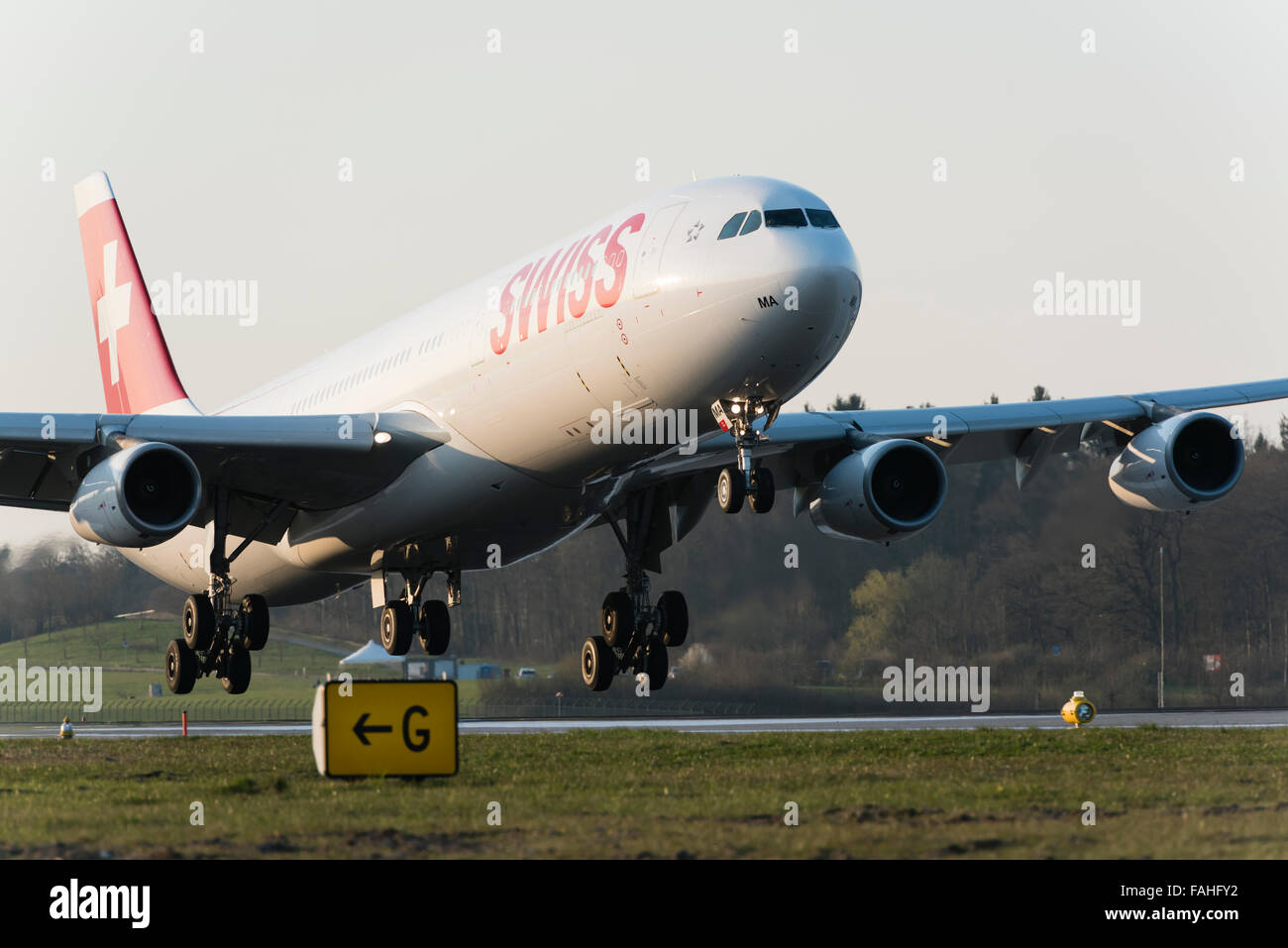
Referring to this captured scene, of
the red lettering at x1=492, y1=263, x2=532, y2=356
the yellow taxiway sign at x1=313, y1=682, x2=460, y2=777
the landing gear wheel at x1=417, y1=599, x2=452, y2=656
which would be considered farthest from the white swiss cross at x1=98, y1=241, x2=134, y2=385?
the yellow taxiway sign at x1=313, y1=682, x2=460, y2=777

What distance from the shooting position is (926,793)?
16.1 m

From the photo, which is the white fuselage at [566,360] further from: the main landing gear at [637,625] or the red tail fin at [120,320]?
the red tail fin at [120,320]

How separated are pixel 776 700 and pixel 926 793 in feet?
95.4

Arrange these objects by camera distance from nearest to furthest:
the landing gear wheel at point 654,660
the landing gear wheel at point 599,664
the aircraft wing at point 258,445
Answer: the aircraft wing at point 258,445 → the landing gear wheel at point 654,660 → the landing gear wheel at point 599,664

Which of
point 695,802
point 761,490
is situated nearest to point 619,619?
point 761,490

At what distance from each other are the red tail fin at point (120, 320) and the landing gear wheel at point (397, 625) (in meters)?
8.23

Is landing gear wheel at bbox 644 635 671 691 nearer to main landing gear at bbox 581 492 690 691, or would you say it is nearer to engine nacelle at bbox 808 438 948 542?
main landing gear at bbox 581 492 690 691

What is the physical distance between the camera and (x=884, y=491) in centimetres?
2652

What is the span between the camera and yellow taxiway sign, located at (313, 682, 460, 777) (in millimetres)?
15961

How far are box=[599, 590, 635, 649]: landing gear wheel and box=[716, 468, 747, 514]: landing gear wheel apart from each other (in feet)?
27.5

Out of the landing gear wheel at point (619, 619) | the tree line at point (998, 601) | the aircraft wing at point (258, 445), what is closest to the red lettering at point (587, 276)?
the aircraft wing at point (258, 445)

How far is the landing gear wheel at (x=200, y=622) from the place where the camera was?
26.4m
